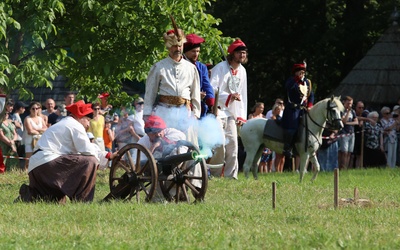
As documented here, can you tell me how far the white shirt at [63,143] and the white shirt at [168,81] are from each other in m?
0.81

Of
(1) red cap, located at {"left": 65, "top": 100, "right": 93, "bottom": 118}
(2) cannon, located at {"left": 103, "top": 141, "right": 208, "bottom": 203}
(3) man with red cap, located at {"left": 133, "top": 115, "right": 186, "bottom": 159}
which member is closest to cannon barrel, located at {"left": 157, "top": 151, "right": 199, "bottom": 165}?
(2) cannon, located at {"left": 103, "top": 141, "right": 208, "bottom": 203}

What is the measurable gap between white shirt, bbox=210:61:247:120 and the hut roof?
1302 centimetres

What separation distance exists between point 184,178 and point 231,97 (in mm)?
4172

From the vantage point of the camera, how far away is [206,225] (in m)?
10.7

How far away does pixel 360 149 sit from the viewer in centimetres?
2508

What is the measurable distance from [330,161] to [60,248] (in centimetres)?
1546

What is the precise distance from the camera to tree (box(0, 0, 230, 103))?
54.7 ft

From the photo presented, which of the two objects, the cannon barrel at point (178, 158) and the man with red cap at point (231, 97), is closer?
the cannon barrel at point (178, 158)

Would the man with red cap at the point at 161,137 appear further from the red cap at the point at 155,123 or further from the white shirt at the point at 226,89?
the white shirt at the point at 226,89

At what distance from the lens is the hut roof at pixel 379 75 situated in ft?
101

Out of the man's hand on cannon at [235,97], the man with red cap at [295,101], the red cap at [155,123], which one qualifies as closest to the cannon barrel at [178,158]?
the red cap at [155,123]

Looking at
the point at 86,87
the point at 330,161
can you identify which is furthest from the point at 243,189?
the point at 330,161

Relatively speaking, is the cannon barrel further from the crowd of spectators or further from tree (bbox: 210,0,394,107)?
tree (bbox: 210,0,394,107)

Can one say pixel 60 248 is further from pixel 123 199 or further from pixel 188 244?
pixel 123 199
